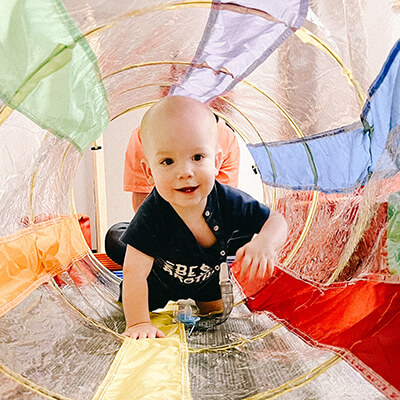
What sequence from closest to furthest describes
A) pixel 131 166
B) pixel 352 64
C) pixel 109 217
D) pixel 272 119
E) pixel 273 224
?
1. pixel 352 64
2. pixel 273 224
3. pixel 272 119
4. pixel 131 166
5. pixel 109 217

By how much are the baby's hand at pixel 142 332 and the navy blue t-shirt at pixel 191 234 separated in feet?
0.75

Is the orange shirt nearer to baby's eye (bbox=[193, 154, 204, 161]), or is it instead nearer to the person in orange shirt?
the person in orange shirt

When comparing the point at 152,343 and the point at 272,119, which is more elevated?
the point at 272,119

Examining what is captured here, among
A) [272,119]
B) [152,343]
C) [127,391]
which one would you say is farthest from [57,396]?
[272,119]

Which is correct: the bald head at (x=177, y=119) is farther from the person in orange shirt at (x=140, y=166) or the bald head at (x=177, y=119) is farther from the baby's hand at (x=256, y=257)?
the person in orange shirt at (x=140, y=166)

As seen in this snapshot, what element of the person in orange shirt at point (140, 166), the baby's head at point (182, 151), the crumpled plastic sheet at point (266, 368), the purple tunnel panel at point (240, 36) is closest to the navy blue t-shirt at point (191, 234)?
the baby's head at point (182, 151)

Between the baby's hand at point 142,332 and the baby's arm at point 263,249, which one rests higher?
the baby's arm at point 263,249

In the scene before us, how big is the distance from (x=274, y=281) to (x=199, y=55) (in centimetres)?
80

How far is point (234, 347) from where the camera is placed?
140 cm

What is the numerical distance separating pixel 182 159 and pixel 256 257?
1.11ft

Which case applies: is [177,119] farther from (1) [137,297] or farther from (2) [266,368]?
(2) [266,368]

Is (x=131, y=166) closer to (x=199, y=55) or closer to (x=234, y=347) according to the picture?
(x=199, y=55)

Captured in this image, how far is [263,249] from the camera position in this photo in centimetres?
152

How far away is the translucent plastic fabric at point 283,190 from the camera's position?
0.99 metres
